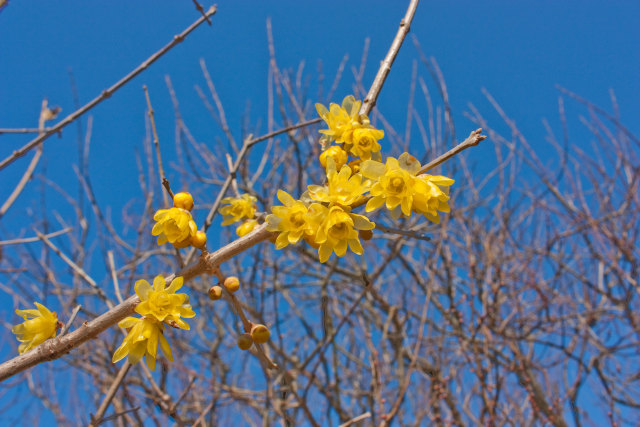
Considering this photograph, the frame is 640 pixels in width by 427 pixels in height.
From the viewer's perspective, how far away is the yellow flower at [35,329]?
143 cm

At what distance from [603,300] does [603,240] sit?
122cm

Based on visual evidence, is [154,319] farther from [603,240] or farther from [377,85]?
[603,240]

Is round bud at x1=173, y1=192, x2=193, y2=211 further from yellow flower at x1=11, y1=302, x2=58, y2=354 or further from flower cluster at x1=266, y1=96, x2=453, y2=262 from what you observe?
yellow flower at x1=11, y1=302, x2=58, y2=354

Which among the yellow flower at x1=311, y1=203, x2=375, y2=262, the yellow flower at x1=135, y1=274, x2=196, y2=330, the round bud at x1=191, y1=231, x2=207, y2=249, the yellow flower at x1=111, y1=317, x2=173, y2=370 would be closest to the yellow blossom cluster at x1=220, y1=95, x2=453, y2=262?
the yellow flower at x1=311, y1=203, x2=375, y2=262

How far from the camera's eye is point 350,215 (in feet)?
4.27

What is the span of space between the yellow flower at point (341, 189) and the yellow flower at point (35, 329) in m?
0.97

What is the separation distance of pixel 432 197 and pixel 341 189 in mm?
278

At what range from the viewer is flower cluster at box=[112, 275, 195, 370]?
4.14 ft

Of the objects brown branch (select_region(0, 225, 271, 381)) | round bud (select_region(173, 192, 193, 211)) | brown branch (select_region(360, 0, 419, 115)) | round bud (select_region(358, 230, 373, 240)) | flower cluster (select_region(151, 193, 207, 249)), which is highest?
brown branch (select_region(360, 0, 419, 115))

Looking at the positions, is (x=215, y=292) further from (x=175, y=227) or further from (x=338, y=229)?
(x=338, y=229)

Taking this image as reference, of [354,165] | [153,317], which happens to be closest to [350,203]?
[354,165]

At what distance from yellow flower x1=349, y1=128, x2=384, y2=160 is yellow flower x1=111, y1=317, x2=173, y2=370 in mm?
849

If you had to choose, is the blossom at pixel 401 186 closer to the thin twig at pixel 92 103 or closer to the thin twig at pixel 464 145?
the thin twig at pixel 464 145

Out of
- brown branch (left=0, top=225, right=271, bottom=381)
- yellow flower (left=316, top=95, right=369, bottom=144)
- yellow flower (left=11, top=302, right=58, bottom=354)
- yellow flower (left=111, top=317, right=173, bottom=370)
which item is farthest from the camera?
yellow flower (left=316, top=95, right=369, bottom=144)
